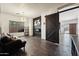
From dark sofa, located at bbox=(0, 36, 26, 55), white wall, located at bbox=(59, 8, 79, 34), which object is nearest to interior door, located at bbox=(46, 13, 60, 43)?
white wall, located at bbox=(59, 8, 79, 34)

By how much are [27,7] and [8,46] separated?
0.76 metres

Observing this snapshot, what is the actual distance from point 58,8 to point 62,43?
0.63 meters

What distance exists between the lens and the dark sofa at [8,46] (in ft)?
6.19

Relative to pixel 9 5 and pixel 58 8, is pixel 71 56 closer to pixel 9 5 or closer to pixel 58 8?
pixel 58 8

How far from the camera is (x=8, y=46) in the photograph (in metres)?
1.89

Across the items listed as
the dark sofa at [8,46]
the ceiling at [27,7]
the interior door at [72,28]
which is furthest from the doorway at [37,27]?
the interior door at [72,28]

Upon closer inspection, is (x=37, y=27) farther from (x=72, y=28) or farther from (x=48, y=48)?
(x=72, y=28)

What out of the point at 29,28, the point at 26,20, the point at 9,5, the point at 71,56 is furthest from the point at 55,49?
the point at 9,5

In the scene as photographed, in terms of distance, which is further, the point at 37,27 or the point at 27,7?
the point at 37,27

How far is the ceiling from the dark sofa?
0.50 meters

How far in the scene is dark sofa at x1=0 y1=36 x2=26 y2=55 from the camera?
6.19ft

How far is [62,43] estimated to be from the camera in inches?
75.5

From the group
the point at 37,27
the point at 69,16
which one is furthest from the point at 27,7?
the point at 69,16

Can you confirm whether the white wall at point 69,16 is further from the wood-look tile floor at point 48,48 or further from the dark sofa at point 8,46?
the dark sofa at point 8,46
